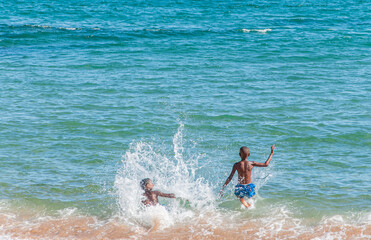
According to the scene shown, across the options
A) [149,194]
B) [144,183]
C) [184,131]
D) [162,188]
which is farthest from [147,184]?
[184,131]

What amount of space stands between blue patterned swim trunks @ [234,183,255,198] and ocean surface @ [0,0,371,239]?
0.33m

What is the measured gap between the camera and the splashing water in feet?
32.1

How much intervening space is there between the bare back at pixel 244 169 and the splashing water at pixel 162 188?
853 millimetres

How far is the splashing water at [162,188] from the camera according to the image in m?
9.80

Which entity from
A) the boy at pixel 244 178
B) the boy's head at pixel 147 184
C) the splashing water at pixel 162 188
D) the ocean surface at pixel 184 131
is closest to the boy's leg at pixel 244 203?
the boy at pixel 244 178

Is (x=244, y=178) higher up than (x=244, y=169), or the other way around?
(x=244, y=169)

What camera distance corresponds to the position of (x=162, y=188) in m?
11.0

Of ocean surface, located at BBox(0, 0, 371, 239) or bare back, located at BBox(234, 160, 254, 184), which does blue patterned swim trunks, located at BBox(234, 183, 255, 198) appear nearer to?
bare back, located at BBox(234, 160, 254, 184)

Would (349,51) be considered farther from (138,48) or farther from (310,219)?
(310,219)

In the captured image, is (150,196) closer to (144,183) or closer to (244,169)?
(144,183)

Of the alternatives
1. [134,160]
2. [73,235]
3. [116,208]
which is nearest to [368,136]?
[134,160]

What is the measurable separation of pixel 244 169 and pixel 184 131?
4620 millimetres

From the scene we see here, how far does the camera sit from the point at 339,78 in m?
19.2

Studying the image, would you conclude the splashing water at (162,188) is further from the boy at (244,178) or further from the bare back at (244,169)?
the bare back at (244,169)
